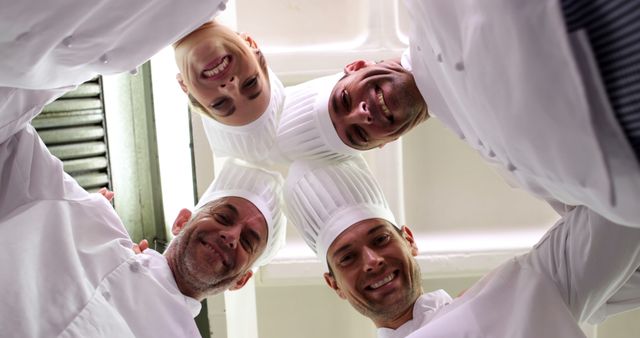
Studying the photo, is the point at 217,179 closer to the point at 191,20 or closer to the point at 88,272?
the point at 88,272

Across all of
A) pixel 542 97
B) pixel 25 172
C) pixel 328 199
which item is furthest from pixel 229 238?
pixel 542 97

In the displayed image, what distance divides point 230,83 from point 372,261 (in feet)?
1.84

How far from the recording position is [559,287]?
3.31ft

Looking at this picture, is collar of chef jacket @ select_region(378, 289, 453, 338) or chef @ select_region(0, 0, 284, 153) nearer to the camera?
chef @ select_region(0, 0, 284, 153)

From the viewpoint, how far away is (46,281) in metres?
1.06

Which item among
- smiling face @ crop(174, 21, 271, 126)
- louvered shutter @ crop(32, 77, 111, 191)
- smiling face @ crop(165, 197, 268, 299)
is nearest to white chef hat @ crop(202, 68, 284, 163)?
smiling face @ crop(174, 21, 271, 126)

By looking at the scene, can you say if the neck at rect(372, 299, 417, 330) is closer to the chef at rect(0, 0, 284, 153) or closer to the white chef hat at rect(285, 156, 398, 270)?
the white chef hat at rect(285, 156, 398, 270)

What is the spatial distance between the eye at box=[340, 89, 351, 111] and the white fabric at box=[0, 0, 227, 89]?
53 centimetres

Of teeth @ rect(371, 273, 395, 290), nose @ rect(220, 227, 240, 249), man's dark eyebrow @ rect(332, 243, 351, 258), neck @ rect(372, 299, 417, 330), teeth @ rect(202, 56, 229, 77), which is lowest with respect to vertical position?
neck @ rect(372, 299, 417, 330)

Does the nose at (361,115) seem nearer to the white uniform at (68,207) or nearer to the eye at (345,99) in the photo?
the eye at (345,99)

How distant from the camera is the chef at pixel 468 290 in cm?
94

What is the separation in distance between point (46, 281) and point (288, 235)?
1018 millimetres

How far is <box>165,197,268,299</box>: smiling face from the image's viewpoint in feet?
4.48

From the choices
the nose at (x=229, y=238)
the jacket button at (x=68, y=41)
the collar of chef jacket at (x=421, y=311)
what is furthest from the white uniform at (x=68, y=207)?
the collar of chef jacket at (x=421, y=311)
